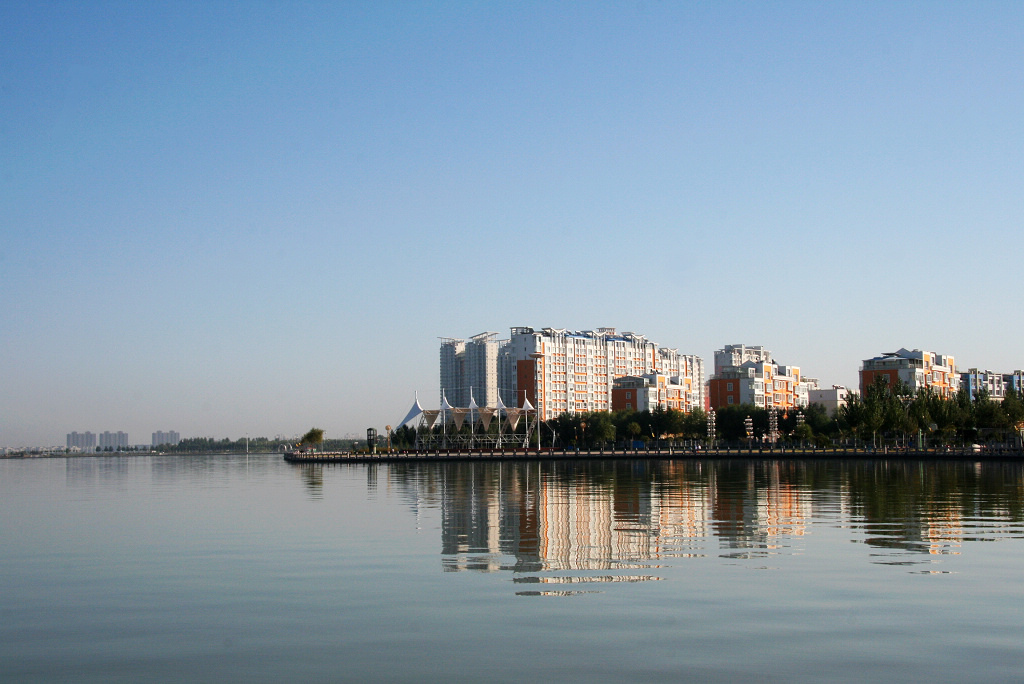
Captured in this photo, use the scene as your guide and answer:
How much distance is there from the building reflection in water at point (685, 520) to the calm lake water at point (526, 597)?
169 millimetres

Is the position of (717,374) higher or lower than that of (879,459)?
higher

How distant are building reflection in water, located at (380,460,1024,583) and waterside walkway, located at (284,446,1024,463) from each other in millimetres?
46592

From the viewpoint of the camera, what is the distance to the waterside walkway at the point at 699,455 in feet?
304

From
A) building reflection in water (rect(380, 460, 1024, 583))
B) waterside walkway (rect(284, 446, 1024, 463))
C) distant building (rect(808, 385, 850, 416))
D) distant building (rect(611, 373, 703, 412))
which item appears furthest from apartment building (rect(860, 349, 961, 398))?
building reflection in water (rect(380, 460, 1024, 583))

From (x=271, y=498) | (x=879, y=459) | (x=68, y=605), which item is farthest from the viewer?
(x=879, y=459)

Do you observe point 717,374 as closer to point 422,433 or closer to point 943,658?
point 422,433

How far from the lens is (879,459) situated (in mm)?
98812

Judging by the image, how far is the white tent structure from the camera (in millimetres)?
136625

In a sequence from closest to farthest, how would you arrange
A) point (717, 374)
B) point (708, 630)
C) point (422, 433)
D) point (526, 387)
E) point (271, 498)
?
point (708, 630)
point (271, 498)
point (422, 433)
point (526, 387)
point (717, 374)

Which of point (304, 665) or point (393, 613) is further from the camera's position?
point (393, 613)

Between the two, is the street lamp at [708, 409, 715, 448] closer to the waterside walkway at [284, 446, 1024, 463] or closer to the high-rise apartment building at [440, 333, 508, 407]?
the waterside walkway at [284, 446, 1024, 463]

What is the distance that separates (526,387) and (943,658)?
566 ft

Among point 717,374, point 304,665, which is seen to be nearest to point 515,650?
point 304,665

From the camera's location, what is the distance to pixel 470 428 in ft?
471
